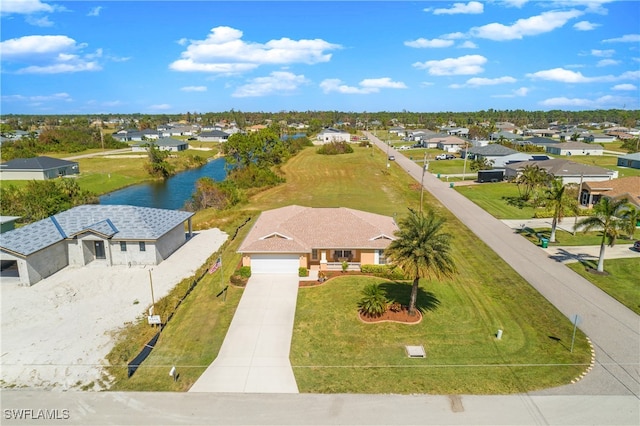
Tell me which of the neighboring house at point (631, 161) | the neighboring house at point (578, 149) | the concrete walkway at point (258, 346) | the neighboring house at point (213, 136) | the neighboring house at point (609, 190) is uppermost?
the neighboring house at point (213, 136)

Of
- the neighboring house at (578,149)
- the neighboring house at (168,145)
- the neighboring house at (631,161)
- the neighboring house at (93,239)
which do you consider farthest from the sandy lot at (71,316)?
the neighboring house at (578,149)

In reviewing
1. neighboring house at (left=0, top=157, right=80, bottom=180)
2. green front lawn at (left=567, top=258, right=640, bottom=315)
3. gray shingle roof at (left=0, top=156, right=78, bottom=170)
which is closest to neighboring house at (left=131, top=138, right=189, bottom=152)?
gray shingle roof at (left=0, top=156, right=78, bottom=170)

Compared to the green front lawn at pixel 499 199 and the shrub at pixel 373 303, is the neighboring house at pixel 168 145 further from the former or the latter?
the shrub at pixel 373 303

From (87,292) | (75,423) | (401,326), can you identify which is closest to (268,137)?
(87,292)

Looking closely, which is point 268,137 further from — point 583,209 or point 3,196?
point 583,209

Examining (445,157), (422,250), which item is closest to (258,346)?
(422,250)

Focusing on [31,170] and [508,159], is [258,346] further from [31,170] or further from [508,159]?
[508,159]
